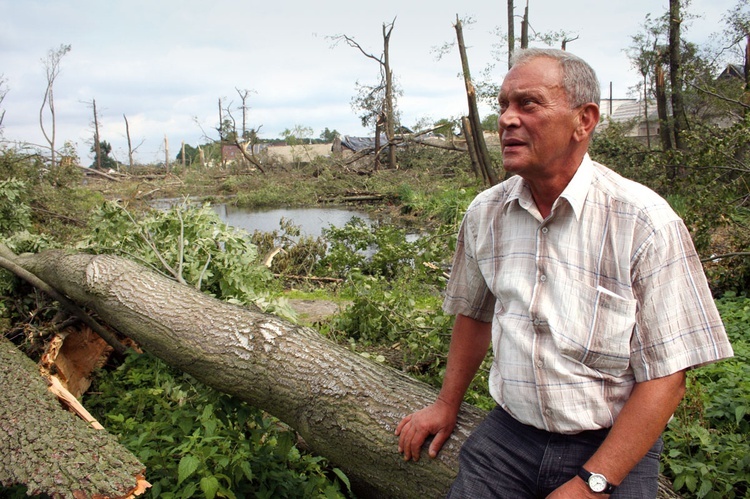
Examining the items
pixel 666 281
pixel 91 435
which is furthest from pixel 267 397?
pixel 666 281

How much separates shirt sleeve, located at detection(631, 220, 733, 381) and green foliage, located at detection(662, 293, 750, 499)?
1.48 metres

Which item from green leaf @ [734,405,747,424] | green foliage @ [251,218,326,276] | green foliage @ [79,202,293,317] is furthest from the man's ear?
green foliage @ [251,218,326,276]

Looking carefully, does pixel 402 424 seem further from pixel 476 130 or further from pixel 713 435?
pixel 476 130

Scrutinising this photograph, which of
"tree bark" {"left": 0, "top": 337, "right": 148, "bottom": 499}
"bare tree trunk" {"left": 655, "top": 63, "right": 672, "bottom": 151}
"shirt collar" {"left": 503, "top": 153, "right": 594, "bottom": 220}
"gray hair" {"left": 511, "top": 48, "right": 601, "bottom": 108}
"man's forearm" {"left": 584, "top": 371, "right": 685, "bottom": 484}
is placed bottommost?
"tree bark" {"left": 0, "top": 337, "right": 148, "bottom": 499}

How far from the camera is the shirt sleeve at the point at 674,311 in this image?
144 cm

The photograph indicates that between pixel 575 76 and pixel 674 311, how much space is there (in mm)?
662

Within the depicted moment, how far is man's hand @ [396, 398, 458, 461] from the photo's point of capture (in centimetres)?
200

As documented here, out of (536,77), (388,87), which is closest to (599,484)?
(536,77)

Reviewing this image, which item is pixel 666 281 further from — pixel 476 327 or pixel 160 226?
pixel 160 226

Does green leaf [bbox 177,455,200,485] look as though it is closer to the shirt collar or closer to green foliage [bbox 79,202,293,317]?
the shirt collar

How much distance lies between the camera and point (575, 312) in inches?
61.4

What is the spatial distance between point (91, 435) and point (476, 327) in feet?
6.54

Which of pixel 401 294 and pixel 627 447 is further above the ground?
pixel 627 447

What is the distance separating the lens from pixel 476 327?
1971 mm
